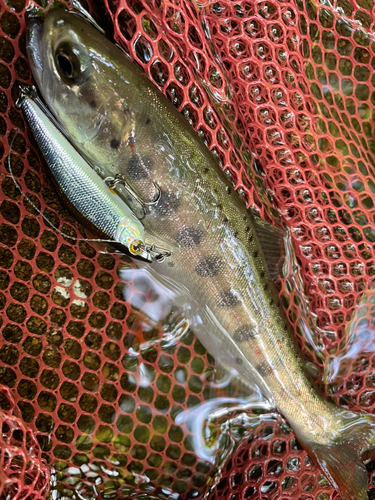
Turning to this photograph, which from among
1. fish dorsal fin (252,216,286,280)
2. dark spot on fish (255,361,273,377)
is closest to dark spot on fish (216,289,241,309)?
fish dorsal fin (252,216,286,280)

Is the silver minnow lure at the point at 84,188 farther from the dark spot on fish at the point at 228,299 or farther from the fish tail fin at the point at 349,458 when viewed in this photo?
the fish tail fin at the point at 349,458

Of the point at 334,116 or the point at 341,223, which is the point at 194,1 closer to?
the point at 334,116

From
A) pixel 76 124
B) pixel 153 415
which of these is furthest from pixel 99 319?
pixel 76 124

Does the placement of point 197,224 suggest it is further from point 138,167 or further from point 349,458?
point 349,458

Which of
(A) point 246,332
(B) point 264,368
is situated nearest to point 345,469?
(B) point 264,368

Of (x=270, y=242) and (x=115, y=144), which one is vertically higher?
(x=115, y=144)

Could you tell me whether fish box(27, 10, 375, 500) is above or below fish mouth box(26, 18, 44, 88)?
below

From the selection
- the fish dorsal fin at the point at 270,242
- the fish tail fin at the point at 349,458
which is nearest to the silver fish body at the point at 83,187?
the fish dorsal fin at the point at 270,242

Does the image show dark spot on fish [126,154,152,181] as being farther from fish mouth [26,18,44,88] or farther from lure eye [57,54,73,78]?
fish mouth [26,18,44,88]
